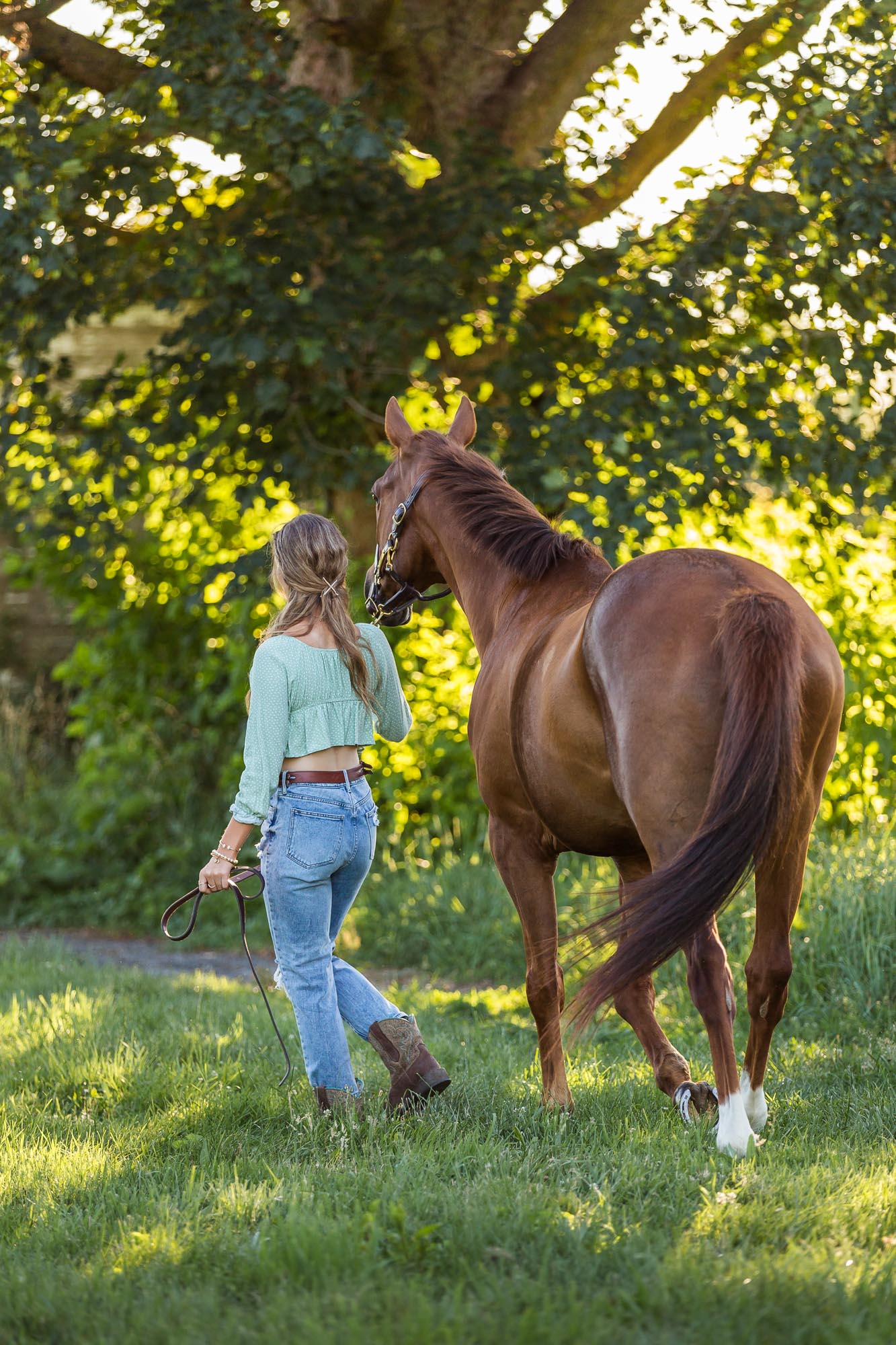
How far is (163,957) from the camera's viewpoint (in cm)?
751

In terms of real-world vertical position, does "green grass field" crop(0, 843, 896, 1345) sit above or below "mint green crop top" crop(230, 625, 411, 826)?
below

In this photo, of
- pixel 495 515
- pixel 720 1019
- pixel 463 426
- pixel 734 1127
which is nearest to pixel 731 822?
pixel 720 1019

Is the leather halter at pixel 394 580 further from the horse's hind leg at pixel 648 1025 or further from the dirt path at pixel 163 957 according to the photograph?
the dirt path at pixel 163 957

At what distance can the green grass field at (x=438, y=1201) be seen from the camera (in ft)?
7.51

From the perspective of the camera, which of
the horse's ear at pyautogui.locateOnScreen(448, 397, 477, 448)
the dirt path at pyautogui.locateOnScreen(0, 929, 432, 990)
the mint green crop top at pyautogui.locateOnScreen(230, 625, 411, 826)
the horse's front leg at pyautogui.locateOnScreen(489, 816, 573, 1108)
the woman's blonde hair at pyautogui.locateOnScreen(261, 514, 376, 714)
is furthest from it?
the dirt path at pyautogui.locateOnScreen(0, 929, 432, 990)

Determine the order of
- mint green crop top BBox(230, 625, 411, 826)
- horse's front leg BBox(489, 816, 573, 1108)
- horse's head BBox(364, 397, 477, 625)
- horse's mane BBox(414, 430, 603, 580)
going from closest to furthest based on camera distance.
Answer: mint green crop top BBox(230, 625, 411, 826), horse's front leg BBox(489, 816, 573, 1108), horse's mane BBox(414, 430, 603, 580), horse's head BBox(364, 397, 477, 625)

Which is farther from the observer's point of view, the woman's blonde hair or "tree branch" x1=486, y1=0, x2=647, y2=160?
"tree branch" x1=486, y1=0, x2=647, y2=160

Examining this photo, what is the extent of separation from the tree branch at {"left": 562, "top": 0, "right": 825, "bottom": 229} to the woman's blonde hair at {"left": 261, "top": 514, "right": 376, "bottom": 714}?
454 centimetres

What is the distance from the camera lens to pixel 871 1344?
6.97 ft

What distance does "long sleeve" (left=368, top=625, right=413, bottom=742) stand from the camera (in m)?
3.86

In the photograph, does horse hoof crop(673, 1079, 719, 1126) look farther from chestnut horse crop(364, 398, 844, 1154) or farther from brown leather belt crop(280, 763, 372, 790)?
brown leather belt crop(280, 763, 372, 790)

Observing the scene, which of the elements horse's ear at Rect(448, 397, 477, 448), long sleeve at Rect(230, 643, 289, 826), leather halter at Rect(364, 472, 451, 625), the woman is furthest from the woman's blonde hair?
horse's ear at Rect(448, 397, 477, 448)

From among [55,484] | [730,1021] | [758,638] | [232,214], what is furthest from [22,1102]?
[232,214]

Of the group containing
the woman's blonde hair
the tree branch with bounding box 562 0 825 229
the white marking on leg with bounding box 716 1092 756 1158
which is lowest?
the white marking on leg with bounding box 716 1092 756 1158
